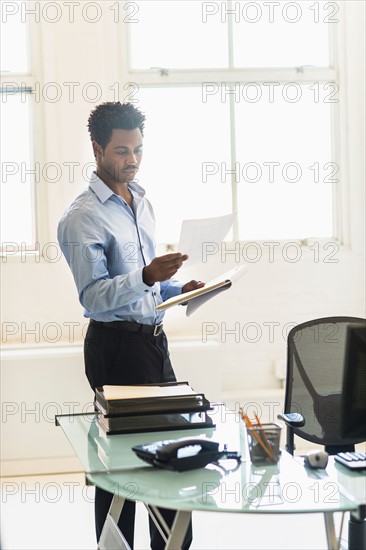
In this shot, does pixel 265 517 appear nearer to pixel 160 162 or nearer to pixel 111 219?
pixel 111 219

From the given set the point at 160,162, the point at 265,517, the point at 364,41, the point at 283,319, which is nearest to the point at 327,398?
the point at 265,517

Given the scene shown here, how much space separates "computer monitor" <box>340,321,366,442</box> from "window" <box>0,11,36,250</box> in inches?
130

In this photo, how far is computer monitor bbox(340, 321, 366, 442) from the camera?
1819 mm

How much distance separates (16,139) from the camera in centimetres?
483

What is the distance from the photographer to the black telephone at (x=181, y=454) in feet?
6.71

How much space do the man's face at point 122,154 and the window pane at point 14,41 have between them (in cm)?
209

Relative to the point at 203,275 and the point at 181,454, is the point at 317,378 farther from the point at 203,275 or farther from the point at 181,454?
the point at 203,275

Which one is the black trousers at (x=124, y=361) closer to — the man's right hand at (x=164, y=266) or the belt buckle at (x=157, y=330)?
the belt buckle at (x=157, y=330)

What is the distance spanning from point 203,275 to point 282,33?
1.52m

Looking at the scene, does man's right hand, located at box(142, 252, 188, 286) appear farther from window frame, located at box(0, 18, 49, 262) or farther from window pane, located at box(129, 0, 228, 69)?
window pane, located at box(129, 0, 228, 69)

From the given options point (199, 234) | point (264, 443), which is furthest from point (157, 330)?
point (264, 443)

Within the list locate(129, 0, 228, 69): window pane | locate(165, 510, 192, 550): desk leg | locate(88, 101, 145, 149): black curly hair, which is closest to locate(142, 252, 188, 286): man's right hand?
locate(88, 101, 145, 149): black curly hair

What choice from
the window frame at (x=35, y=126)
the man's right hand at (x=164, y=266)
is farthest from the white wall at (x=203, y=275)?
the man's right hand at (x=164, y=266)

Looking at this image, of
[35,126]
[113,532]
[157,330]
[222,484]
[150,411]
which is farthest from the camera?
[35,126]
